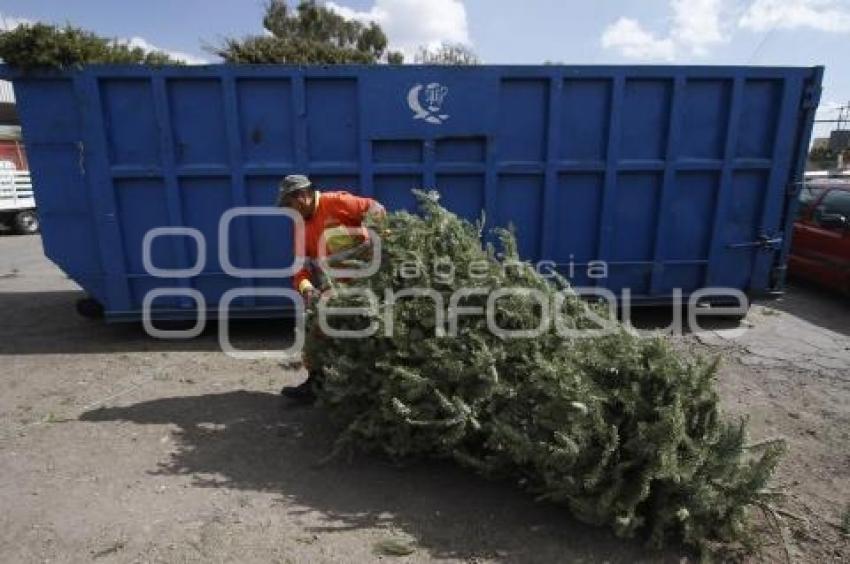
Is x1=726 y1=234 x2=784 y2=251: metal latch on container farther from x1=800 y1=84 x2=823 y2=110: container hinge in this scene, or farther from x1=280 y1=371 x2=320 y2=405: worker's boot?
x1=280 y1=371 x2=320 y2=405: worker's boot

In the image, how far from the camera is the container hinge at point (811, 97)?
5.45m

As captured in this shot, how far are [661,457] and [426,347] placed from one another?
4.25ft

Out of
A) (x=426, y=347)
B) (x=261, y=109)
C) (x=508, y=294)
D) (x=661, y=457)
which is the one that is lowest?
(x=661, y=457)

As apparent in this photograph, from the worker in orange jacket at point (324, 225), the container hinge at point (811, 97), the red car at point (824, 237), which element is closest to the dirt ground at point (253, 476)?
the worker in orange jacket at point (324, 225)

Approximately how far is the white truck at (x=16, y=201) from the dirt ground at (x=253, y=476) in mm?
10187

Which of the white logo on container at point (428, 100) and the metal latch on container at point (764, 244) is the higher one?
the white logo on container at point (428, 100)

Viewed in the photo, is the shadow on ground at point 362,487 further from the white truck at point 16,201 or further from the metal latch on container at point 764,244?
the white truck at point 16,201

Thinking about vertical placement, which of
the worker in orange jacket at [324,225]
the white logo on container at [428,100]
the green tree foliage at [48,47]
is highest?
→ the green tree foliage at [48,47]

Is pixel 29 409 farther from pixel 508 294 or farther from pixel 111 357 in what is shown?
pixel 508 294

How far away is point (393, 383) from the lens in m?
3.26

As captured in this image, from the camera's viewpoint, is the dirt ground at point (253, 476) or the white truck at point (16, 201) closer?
the dirt ground at point (253, 476)

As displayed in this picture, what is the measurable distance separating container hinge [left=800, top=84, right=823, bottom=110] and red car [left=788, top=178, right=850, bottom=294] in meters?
1.76

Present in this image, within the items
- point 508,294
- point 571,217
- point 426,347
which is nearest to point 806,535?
point 508,294

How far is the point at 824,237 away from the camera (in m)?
7.10
